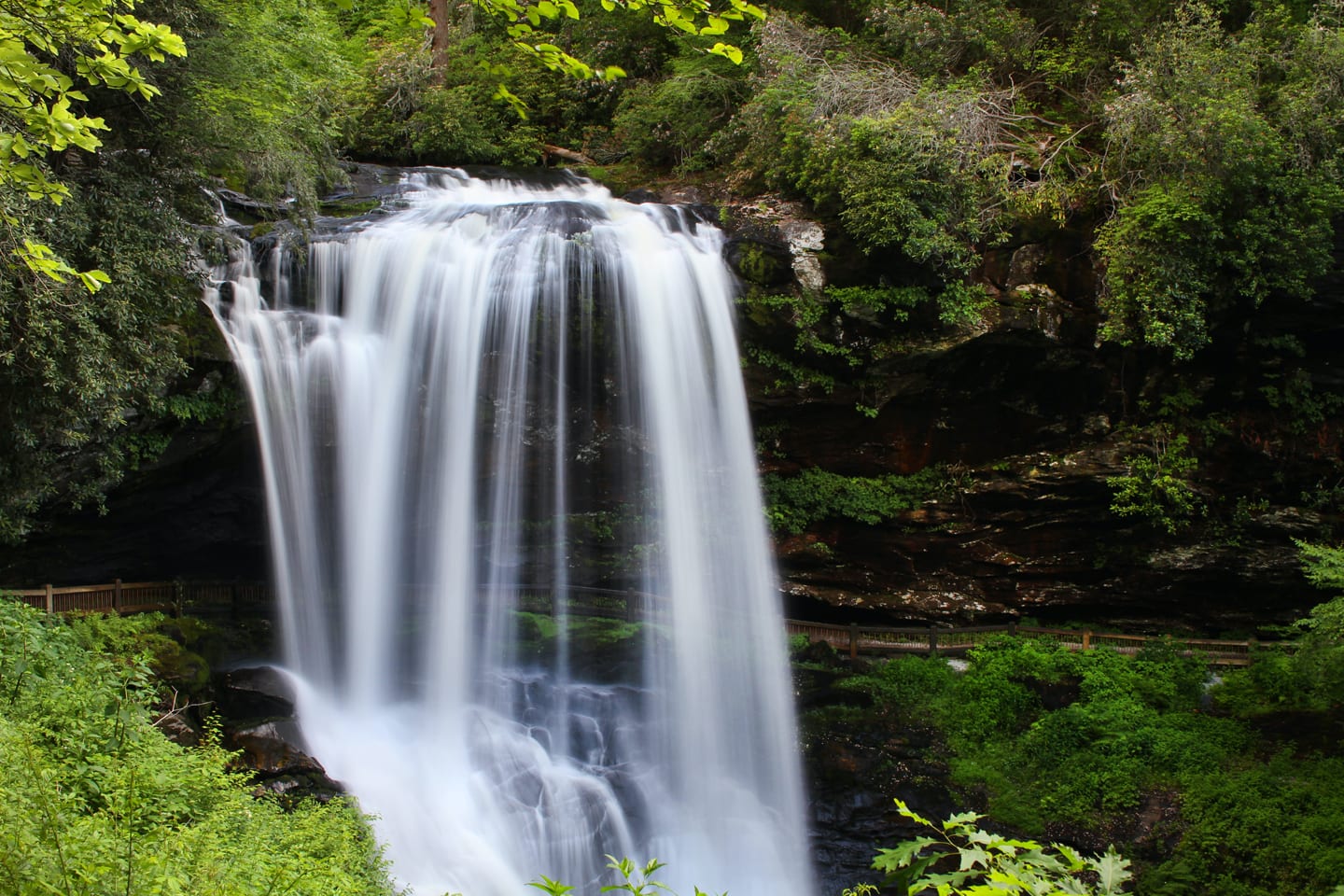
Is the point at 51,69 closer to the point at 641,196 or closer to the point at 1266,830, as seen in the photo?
the point at 641,196

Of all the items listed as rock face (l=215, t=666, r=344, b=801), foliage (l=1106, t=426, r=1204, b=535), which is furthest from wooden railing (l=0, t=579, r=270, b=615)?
foliage (l=1106, t=426, r=1204, b=535)

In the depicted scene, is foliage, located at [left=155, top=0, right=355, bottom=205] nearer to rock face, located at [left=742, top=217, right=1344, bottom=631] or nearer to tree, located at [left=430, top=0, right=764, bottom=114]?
rock face, located at [left=742, top=217, right=1344, bottom=631]

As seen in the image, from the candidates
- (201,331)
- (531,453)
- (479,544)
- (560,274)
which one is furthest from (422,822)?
(560,274)

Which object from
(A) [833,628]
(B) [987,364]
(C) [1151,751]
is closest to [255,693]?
(A) [833,628]

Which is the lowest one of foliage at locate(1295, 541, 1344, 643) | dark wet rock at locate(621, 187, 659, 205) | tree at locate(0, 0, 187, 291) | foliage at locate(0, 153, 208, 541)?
foliage at locate(1295, 541, 1344, 643)

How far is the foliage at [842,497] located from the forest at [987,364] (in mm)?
53

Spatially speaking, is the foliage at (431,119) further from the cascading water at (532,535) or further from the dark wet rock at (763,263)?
the dark wet rock at (763,263)

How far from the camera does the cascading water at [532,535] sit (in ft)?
34.9

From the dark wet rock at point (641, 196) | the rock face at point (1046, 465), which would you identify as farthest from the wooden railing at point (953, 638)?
the dark wet rock at point (641, 196)

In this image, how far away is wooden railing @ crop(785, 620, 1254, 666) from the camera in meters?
13.0

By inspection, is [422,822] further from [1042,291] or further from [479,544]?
[1042,291]

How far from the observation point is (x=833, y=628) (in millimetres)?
13633

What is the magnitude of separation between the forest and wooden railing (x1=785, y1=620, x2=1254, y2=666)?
327mm

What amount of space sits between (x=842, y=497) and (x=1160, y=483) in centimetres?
444
